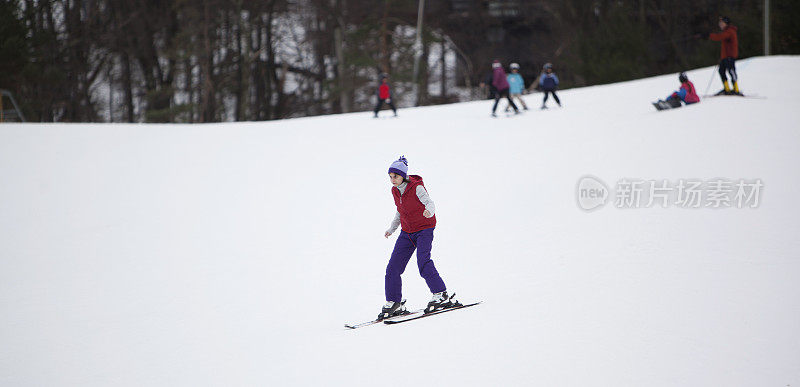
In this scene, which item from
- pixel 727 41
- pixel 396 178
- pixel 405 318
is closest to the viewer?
pixel 396 178

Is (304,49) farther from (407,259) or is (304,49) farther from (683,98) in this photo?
(407,259)

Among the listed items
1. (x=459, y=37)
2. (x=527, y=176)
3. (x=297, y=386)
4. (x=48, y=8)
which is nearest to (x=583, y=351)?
(x=297, y=386)

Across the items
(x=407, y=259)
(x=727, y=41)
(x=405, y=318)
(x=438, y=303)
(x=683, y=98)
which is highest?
(x=727, y=41)

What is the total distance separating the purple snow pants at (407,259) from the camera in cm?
707

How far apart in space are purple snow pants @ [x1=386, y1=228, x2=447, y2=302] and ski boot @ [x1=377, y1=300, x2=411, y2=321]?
5 centimetres

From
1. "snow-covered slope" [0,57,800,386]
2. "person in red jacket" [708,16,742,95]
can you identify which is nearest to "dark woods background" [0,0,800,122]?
"snow-covered slope" [0,57,800,386]

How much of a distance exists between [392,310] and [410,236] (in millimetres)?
750

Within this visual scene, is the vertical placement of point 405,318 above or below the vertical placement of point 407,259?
below

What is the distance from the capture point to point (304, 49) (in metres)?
40.9

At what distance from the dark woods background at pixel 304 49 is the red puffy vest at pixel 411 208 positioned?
28647mm

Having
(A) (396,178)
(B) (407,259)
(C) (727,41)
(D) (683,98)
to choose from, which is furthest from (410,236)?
(D) (683,98)

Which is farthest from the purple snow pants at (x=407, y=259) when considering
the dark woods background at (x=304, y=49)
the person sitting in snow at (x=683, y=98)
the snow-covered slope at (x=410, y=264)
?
the dark woods background at (x=304, y=49)

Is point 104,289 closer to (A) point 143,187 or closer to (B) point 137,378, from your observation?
(B) point 137,378

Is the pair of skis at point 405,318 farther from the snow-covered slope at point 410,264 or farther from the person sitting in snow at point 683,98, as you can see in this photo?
the person sitting in snow at point 683,98
